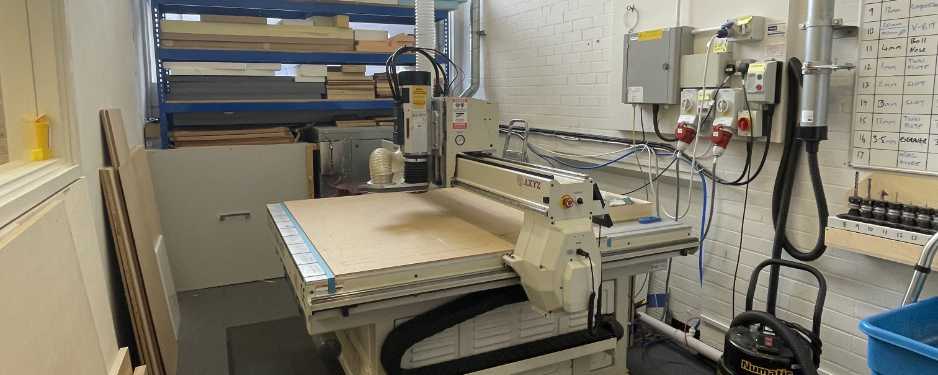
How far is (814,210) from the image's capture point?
2605 mm

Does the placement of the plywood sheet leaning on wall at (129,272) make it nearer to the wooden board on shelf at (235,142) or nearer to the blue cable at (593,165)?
the wooden board on shelf at (235,142)

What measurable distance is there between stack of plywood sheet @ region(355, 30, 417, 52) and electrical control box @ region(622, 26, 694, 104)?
1.90m

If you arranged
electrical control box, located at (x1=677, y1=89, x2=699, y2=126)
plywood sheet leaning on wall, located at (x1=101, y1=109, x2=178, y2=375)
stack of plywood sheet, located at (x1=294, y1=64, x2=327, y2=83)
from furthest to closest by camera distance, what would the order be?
1. stack of plywood sheet, located at (x1=294, y1=64, x2=327, y2=83)
2. electrical control box, located at (x1=677, y1=89, x2=699, y2=126)
3. plywood sheet leaning on wall, located at (x1=101, y1=109, x2=178, y2=375)

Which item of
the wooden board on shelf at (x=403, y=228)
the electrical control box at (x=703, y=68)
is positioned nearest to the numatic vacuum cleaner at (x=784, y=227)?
the electrical control box at (x=703, y=68)

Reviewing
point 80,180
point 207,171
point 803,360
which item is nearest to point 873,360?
point 803,360

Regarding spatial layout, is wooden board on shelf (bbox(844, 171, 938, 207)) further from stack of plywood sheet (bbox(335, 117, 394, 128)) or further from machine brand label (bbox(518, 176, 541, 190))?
stack of plywood sheet (bbox(335, 117, 394, 128))

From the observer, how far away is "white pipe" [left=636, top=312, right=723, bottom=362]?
304cm

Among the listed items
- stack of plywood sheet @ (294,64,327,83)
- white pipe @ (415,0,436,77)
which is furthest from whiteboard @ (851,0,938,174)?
stack of plywood sheet @ (294,64,327,83)

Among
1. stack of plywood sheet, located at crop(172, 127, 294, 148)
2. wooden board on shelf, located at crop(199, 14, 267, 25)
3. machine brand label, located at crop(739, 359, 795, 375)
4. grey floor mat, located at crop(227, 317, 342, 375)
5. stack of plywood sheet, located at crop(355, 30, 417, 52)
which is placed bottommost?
grey floor mat, located at crop(227, 317, 342, 375)

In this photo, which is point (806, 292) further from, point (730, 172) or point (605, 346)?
point (605, 346)

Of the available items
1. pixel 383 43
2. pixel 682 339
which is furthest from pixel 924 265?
pixel 383 43

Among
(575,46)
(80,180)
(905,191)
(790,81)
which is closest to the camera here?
(80,180)

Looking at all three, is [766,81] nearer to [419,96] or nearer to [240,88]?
[419,96]

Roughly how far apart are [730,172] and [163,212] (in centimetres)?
343
